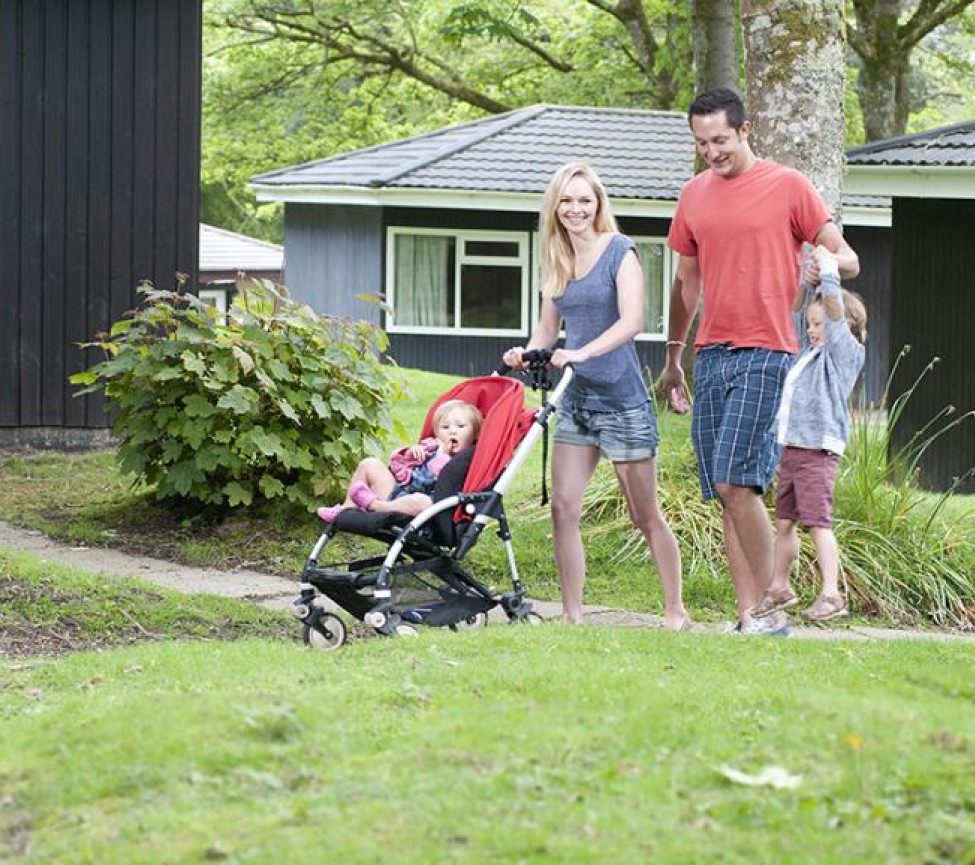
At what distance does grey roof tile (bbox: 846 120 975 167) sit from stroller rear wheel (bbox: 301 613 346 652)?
8478 mm

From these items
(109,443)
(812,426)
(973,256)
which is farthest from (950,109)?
(812,426)

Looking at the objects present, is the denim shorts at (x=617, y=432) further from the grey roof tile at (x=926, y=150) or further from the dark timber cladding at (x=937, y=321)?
the dark timber cladding at (x=937, y=321)

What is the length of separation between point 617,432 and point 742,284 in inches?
33.1

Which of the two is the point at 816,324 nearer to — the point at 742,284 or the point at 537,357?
the point at 742,284

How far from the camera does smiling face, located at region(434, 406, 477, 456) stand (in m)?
7.86

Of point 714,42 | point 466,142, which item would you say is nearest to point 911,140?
point 714,42

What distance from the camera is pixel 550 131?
29188 mm

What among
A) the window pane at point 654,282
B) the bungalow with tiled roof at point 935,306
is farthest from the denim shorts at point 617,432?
the window pane at point 654,282

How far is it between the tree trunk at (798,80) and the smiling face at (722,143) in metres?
3.05

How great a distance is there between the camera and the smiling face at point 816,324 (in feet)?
24.5

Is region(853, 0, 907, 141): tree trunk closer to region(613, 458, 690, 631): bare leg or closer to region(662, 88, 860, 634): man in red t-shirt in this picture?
region(613, 458, 690, 631): bare leg

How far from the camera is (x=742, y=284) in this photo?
7.17m

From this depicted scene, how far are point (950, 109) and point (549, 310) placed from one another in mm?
54744

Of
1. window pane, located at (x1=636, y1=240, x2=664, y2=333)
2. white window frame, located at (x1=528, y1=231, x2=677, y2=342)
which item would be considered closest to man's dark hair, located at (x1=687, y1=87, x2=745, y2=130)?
white window frame, located at (x1=528, y1=231, x2=677, y2=342)
